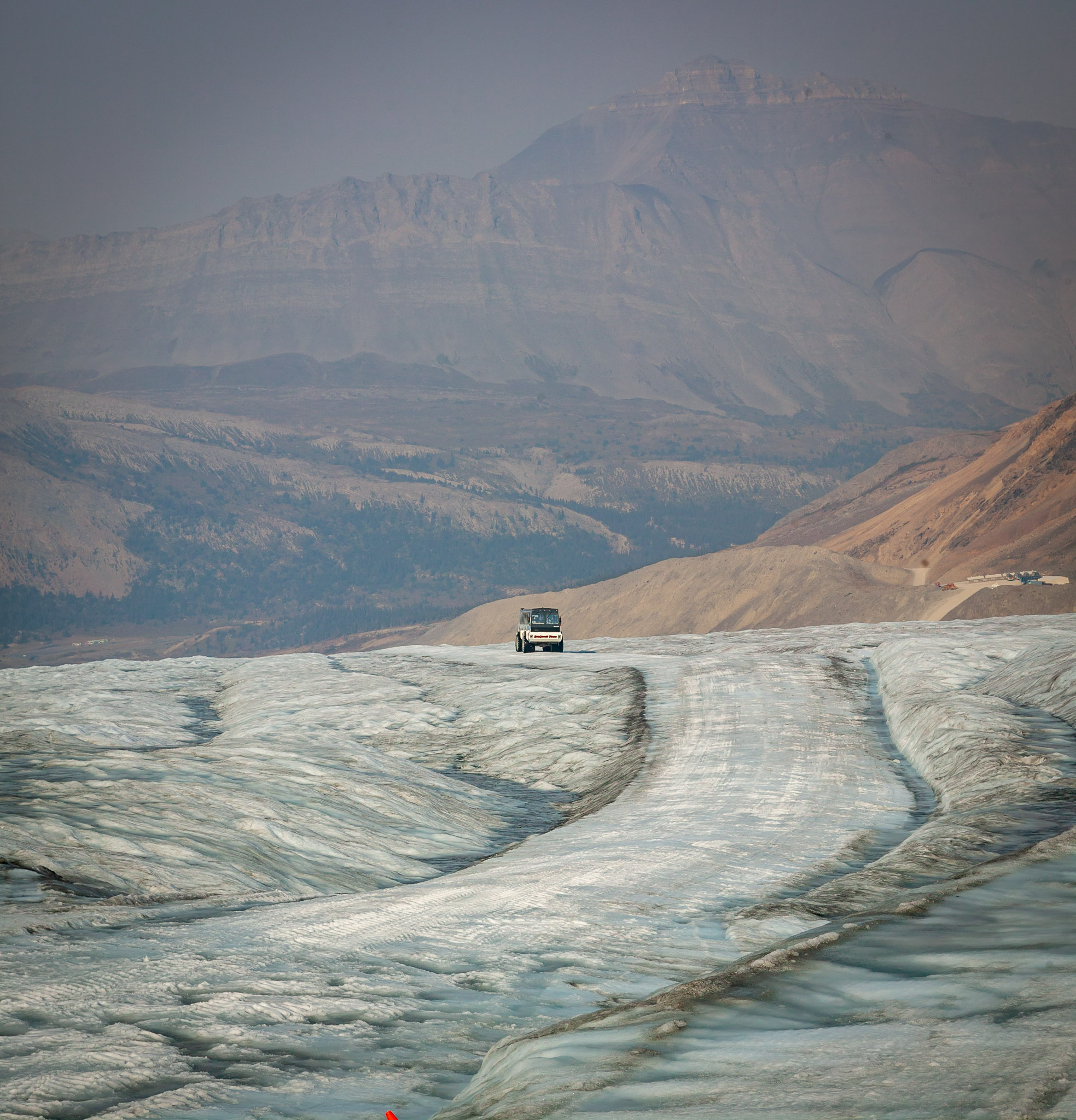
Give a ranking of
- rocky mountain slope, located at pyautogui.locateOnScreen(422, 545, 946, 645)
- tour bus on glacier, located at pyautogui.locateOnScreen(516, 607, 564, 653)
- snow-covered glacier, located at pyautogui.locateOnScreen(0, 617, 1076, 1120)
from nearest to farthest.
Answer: snow-covered glacier, located at pyautogui.locateOnScreen(0, 617, 1076, 1120) → tour bus on glacier, located at pyautogui.locateOnScreen(516, 607, 564, 653) → rocky mountain slope, located at pyautogui.locateOnScreen(422, 545, 946, 645)

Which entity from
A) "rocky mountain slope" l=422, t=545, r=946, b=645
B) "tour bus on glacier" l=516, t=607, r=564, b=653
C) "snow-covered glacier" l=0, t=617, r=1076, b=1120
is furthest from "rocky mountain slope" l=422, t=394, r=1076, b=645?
"snow-covered glacier" l=0, t=617, r=1076, b=1120

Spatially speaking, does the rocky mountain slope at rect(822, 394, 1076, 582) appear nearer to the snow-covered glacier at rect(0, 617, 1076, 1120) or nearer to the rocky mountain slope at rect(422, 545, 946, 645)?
the rocky mountain slope at rect(422, 545, 946, 645)

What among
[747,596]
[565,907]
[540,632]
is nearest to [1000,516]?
[747,596]

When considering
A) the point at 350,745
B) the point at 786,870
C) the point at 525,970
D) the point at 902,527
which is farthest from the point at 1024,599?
the point at 525,970

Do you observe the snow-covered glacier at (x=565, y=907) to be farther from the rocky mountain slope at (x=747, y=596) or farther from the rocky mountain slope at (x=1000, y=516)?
the rocky mountain slope at (x=1000, y=516)

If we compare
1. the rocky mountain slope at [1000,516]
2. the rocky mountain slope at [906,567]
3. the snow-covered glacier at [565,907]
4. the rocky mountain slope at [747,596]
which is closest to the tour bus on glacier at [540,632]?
the snow-covered glacier at [565,907]

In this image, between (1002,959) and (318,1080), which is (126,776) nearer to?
(318,1080)
